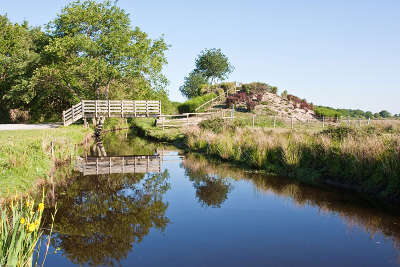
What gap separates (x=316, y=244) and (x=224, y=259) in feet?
7.49

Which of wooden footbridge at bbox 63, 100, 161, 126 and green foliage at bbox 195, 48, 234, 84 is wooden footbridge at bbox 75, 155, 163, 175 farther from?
green foliage at bbox 195, 48, 234, 84

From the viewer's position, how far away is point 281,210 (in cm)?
984

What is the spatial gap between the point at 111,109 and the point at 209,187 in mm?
22823

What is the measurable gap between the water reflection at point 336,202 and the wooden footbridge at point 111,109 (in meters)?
18.8

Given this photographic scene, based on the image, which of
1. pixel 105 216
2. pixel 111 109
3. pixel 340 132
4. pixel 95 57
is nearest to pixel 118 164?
pixel 105 216

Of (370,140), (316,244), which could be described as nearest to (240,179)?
(370,140)

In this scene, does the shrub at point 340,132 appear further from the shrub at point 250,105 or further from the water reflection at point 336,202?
the shrub at point 250,105

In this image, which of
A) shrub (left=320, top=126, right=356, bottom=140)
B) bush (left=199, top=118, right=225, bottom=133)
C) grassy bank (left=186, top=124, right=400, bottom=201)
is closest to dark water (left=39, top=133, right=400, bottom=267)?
grassy bank (left=186, top=124, right=400, bottom=201)

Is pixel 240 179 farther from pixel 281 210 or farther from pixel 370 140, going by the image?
→ pixel 370 140

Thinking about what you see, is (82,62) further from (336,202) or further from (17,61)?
(336,202)

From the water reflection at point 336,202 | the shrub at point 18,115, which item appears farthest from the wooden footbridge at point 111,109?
the water reflection at point 336,202

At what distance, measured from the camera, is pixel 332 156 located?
43.8 ft

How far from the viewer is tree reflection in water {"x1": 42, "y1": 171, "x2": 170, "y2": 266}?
273 inches

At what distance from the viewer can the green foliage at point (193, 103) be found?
50688mm
